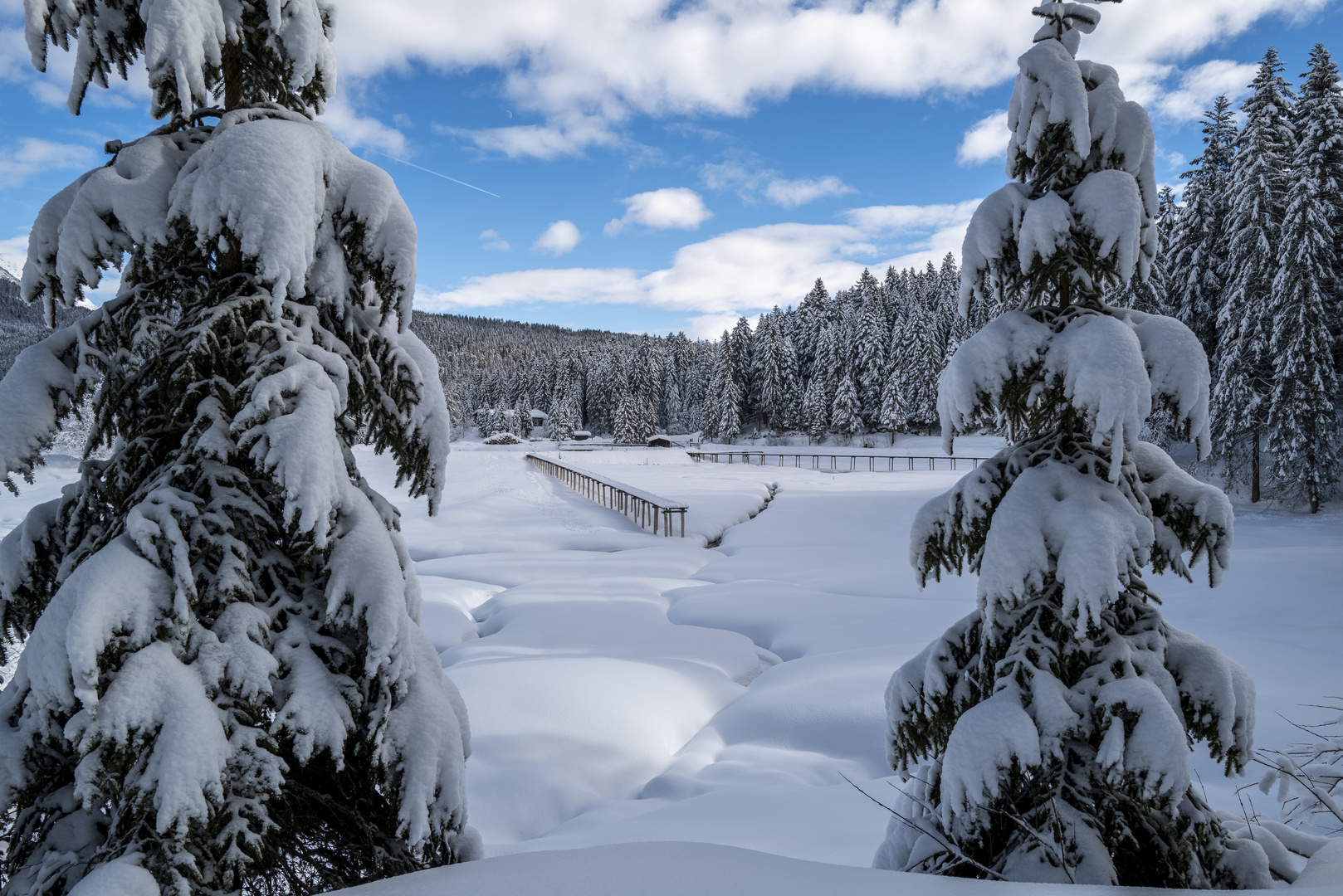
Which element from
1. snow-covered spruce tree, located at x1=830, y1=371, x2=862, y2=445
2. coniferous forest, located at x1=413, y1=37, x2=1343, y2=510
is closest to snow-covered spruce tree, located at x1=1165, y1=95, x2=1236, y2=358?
coniferous forest, located at x1=413, y1=37, x2=1343, y2=510

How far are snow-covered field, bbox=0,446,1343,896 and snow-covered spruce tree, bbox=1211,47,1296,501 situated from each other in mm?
9292

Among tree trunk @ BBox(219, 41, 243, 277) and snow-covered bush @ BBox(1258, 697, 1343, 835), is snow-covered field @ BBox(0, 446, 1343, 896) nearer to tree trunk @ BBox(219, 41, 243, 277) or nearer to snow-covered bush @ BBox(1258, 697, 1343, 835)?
snow-covered bush @ BBox(1258, 697, 1343, 835)

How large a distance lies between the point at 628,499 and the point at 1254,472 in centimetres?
2576

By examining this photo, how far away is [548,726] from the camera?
20.6 feet

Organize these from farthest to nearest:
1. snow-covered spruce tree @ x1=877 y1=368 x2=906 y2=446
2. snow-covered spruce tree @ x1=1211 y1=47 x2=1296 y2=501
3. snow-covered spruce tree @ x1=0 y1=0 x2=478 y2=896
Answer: snow-covered spruce tree @ x1=877 y1=368 x2=906 y2=446 < snow-covered spruce tree @ x1=1211 y1=47 x2=1296 y2=501 < snow-covered spruce tree @ x1=0 y1=0 x2=478 y2=896

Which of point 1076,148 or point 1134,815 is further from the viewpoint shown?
point 1076,148

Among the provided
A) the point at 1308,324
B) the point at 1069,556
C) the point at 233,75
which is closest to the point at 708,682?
the point at 1069,556

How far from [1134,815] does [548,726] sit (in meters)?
4.82

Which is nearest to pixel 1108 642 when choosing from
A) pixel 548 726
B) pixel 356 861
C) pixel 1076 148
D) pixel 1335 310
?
pixel 1076 148

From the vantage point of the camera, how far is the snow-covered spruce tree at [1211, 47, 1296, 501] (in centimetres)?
2494

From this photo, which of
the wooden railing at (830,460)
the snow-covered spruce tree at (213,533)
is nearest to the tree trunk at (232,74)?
the snow-covered spruce tree at (213,533)

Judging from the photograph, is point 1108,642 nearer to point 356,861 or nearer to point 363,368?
point 356,861

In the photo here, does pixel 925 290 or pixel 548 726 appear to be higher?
pixel 925 290

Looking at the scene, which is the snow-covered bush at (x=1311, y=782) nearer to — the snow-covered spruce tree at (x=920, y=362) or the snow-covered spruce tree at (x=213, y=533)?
the snow-covered spruce tree at (x=213, y=533)
